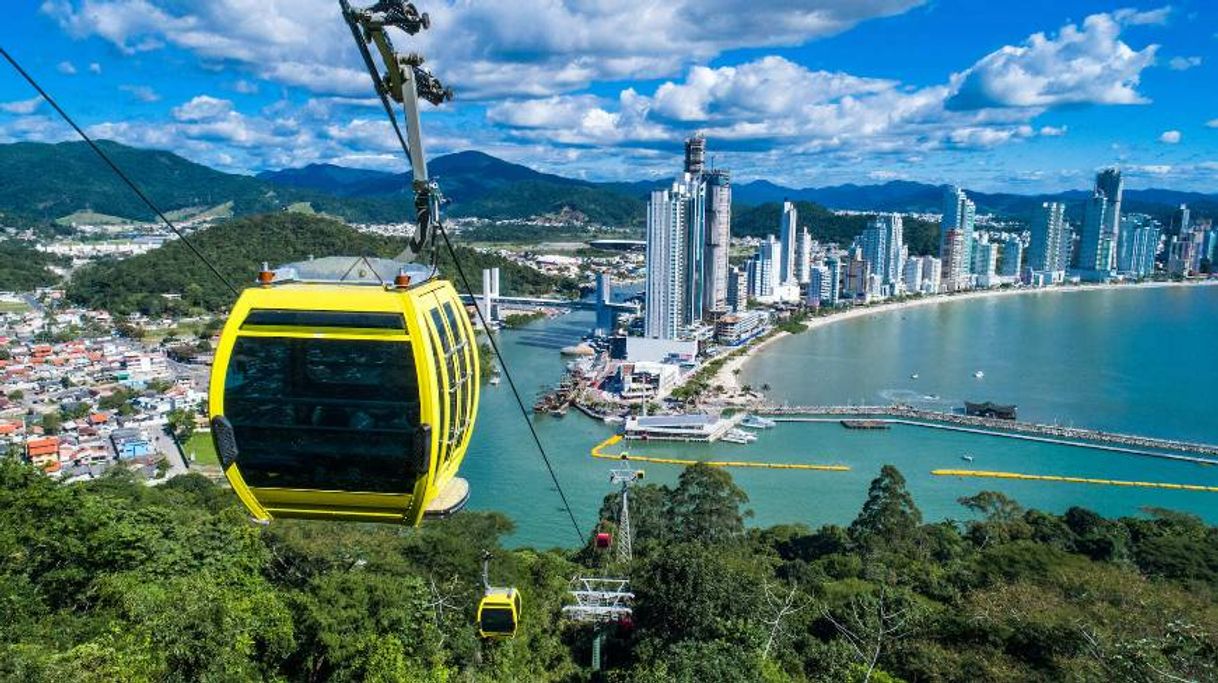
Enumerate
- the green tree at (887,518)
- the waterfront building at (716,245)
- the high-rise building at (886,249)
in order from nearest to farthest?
the green tree at (887,518)
the waterfront building at (716,245)
the high-rise building at (886,249)

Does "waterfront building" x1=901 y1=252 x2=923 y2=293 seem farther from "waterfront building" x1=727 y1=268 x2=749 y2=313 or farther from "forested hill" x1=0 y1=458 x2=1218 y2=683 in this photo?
"forested hill" x1=0 y1=458 x2=1218 y2=683

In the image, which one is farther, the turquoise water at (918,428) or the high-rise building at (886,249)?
the high-rise building at (886,249)

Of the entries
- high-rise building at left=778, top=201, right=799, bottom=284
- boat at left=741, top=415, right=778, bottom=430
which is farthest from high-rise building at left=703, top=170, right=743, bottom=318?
boat at left=741, top=415, right=778, bottom=430

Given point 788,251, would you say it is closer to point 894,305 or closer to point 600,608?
point 894,305

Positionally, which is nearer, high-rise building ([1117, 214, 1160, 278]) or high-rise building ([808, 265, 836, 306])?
high-rise building ([808, 265, 836, 306])

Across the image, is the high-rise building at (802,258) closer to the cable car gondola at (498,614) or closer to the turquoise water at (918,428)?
the turquoise water at (918,428)

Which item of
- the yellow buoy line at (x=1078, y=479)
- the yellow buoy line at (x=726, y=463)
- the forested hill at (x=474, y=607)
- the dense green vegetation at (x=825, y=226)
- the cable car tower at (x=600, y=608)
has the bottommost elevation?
the yellow buoy line at (x=726, y=463)

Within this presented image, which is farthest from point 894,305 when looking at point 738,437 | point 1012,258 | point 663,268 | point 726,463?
point 726,463

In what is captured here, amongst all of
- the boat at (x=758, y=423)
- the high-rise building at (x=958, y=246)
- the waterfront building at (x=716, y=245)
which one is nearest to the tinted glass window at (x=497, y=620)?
the boat at (x=758, y=423)
